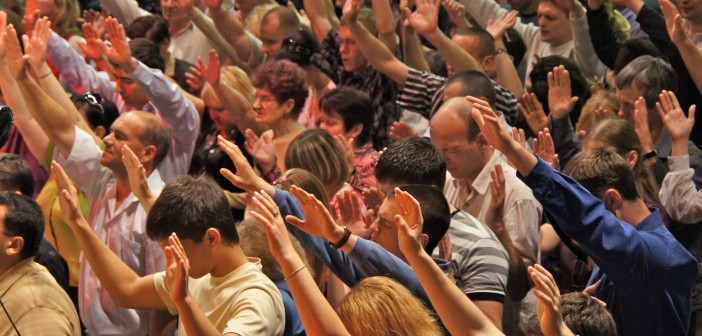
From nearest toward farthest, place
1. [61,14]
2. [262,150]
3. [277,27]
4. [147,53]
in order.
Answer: [262,150] < [147,53] < [277,27] < [61,14]

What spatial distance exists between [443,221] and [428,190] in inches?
5.6

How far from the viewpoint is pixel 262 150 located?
5.51 metres

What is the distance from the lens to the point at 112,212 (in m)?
5.15

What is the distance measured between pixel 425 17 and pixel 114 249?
2.13 meters

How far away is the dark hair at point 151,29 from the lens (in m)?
7.49

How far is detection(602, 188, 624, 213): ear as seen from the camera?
3.89 m

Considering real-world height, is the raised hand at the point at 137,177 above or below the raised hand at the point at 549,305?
below

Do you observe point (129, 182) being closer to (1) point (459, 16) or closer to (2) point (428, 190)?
(2) point (428, 190)

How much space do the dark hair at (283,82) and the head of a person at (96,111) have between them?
79 cm

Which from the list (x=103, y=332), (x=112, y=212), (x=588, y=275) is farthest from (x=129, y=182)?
(x=588, y=275)

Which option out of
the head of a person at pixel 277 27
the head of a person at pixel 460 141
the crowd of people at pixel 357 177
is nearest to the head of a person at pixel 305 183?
the crowd of people at pixel 357 177

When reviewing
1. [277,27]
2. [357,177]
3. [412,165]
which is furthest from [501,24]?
[412,165]

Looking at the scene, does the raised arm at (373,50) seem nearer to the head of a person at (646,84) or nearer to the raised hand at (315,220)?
the head of a person at (646,84)

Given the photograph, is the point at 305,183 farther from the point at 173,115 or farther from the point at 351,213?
the point at 173,115
